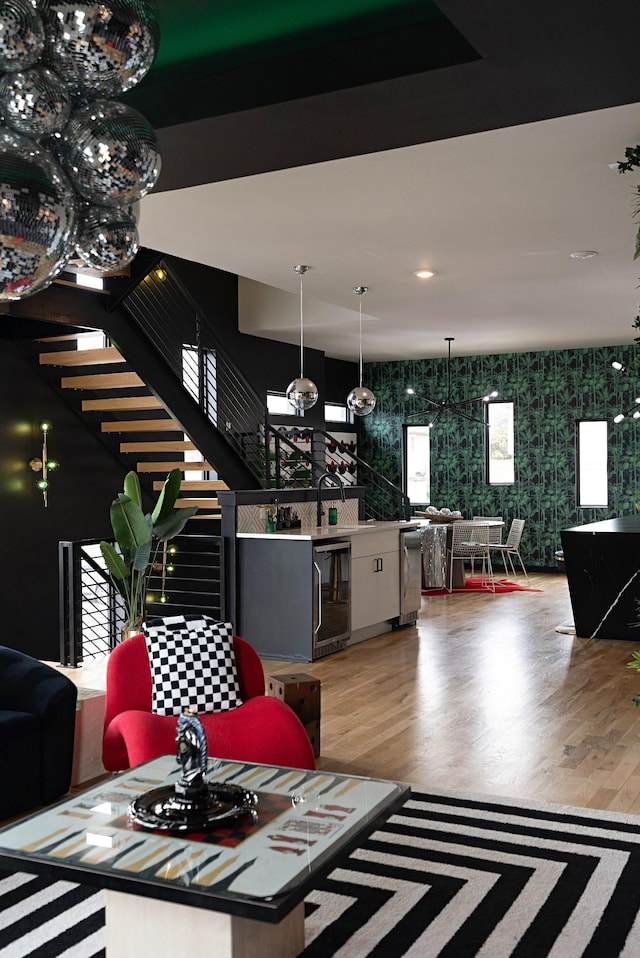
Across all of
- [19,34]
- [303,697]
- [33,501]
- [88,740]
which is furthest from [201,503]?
[19,34]

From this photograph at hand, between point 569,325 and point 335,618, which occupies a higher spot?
point 569,325

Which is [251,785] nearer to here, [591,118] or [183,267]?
[591,118]

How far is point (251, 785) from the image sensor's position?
119 inches

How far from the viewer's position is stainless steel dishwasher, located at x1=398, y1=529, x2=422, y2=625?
883 cm

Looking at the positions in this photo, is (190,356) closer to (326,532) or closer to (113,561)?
(326,532)

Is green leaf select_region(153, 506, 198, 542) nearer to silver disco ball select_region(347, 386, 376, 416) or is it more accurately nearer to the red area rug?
silver disco ball select_region(347, 386, 376, 416)

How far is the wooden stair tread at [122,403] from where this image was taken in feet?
27.0

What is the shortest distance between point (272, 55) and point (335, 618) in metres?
4.86

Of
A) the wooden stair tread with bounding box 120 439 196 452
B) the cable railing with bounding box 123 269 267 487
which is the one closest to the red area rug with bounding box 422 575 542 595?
the cable railing with bounding box 123 269 267 487

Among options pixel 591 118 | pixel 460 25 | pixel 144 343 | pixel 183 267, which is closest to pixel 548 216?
pixel 591 118

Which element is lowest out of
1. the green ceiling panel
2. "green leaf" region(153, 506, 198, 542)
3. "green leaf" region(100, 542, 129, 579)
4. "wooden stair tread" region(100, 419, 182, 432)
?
"green leaf" region(100, 542, 129, 579)

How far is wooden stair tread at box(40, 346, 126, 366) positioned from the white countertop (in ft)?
6.15

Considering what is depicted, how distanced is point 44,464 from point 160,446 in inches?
43.6

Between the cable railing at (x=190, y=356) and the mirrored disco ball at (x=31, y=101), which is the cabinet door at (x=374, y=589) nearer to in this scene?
the cable railing at (x=190, y=356)
